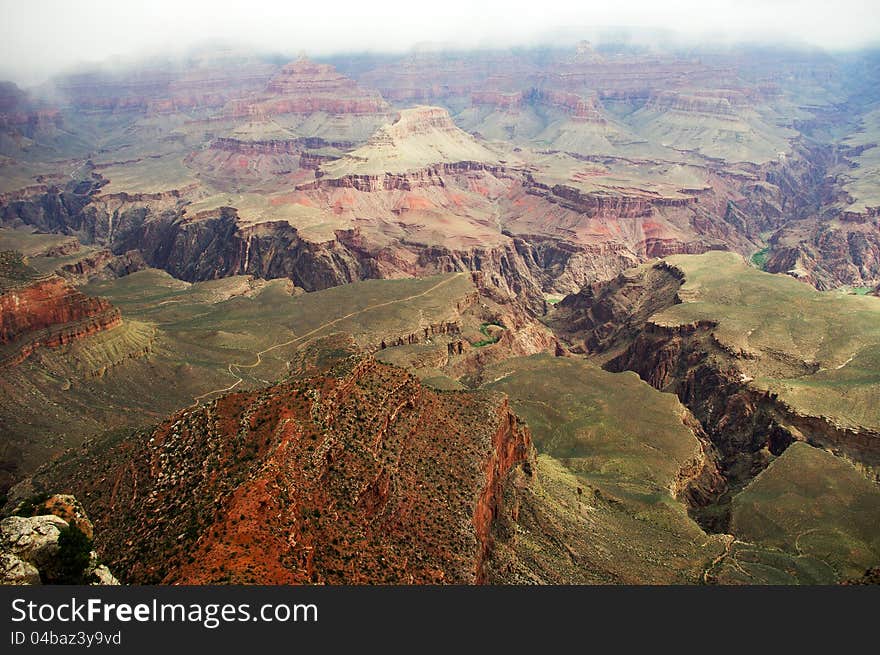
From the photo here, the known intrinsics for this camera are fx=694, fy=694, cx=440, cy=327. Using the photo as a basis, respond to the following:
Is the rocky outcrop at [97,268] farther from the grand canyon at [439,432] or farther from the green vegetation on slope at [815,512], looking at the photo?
the green vegetation on slope at [815,512]

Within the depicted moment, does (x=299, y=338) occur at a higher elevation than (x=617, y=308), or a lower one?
higher

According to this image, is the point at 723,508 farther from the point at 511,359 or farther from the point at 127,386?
the point at 127,386

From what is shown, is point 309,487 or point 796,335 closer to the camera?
point 309,487

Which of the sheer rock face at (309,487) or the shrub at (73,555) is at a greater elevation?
the shrub at (73,555)

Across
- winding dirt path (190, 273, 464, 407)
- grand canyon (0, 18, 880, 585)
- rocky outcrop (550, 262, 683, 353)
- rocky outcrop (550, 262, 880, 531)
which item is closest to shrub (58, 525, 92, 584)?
grand canyon (0, 18, 880, 585)

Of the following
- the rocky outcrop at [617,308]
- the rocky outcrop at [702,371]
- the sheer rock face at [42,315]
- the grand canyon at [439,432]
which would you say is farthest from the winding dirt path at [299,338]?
the rocky outcrop at [702,371]

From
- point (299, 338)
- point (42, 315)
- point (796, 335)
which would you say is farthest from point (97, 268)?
point (796, 335)

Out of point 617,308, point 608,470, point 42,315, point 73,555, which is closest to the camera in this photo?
point 73,555

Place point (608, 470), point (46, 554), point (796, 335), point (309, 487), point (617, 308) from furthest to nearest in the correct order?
point (617, 308), point (796, 335), point (608, 470), point (309, 487), point (46, 554)

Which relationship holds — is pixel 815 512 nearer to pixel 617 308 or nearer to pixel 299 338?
pixel 299 338
